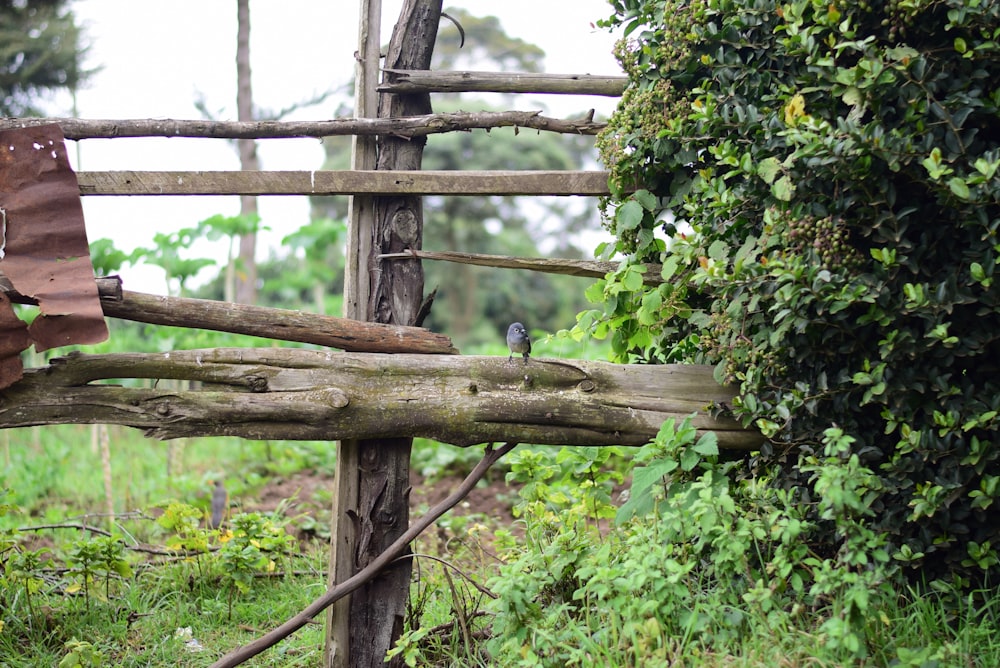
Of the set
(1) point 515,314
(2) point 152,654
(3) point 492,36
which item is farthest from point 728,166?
(3) point 492,36

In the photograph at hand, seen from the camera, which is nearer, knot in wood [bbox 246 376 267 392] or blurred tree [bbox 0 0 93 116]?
knot in wood [bbox 246 376 267 392]

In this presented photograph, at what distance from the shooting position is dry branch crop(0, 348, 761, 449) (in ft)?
10.5

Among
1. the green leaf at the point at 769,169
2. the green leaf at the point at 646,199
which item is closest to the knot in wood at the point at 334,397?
the green leaf at the point at 646,199

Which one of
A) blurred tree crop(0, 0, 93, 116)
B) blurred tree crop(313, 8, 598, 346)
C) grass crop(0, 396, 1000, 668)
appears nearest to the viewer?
grass crop(0, 396, 1000, 668)

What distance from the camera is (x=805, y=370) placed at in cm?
315

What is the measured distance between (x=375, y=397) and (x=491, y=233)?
13899 mm

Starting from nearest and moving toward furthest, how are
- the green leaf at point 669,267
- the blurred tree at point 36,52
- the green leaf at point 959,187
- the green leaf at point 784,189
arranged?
the green leaf at point 959,187 → the green leaf at point 784,189 → the green leaf at point 669,267 → the blurred tree at point 36,52

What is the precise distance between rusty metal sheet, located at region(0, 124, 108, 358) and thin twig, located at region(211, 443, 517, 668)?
136cm

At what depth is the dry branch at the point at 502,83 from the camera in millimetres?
3613

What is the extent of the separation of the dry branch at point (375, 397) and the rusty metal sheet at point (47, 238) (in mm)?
185

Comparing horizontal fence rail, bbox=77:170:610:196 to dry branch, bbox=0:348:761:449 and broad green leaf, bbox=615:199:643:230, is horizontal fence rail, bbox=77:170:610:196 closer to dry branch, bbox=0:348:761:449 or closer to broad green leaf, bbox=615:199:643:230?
broad green leaf, bbox=615:199:643:230

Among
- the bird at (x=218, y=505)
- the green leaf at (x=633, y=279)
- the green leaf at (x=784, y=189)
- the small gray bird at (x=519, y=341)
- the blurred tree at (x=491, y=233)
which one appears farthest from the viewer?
the blurred tree at (x=491, y=233)

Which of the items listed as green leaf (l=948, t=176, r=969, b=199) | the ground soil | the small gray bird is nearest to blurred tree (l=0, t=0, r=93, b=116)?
the ground soil

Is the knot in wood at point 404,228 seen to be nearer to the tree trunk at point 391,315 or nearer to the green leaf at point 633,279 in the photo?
the tree trunk at point 391,315
